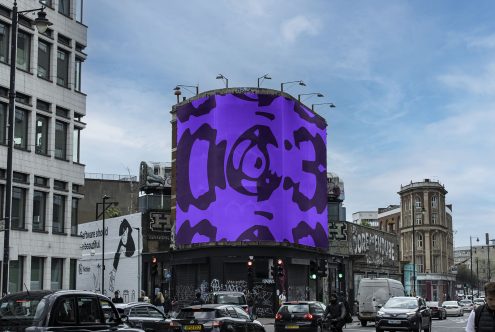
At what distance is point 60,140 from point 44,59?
4432mm

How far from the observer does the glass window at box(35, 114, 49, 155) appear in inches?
1495

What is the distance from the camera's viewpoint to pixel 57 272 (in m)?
39.7

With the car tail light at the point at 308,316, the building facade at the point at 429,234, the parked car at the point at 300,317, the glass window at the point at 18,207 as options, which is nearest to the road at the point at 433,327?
the parked car at the point at 300,317

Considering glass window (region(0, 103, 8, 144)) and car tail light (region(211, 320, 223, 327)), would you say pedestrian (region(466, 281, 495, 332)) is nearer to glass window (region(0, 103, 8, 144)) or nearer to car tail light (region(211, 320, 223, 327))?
car tail light (region(211, 320, 223, 327))

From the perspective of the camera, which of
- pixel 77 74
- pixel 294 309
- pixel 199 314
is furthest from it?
pixel 77 74

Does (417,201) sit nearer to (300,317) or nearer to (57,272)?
(57,272)

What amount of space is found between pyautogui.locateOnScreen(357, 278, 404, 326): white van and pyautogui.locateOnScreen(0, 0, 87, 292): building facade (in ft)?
55.4

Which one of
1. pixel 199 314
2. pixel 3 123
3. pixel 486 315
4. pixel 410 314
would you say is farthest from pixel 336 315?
pixel 3 123

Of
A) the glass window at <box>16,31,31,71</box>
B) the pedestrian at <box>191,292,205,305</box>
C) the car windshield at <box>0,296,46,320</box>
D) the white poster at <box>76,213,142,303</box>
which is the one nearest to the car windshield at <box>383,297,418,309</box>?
the pedestrian at <box>191,292,205,305</box>

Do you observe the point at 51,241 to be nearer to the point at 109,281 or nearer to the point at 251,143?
the point at 251,143

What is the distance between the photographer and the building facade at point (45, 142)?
3603cm

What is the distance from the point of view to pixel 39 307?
12289 mm

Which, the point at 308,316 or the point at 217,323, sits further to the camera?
the point at 308,316

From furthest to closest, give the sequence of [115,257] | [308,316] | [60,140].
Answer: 1. [115,257]
2. [60,140]
3. [308,316]
